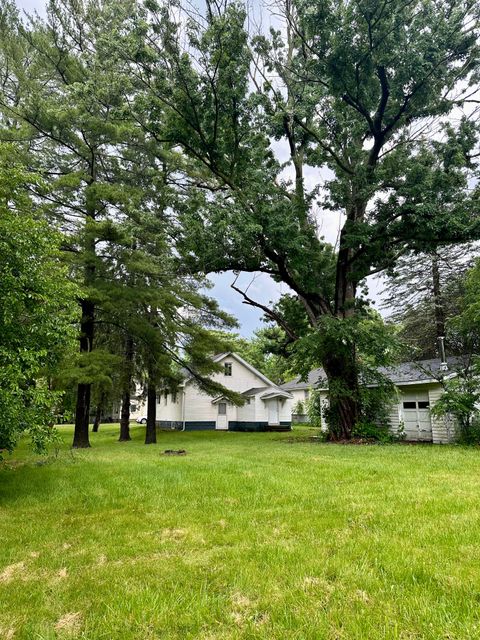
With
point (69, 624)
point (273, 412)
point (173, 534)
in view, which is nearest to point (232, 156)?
point (173, 534)

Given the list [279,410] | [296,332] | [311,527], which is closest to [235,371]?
[279,410]

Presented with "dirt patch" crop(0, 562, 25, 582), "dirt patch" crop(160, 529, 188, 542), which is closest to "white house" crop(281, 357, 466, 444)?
"dirt patch" crop(160, 529, 188, 542)

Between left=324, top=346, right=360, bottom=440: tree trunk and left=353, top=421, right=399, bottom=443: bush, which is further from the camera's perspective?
left=324, top=346, right=360, bottom=440: tree trunk

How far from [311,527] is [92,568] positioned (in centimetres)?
210

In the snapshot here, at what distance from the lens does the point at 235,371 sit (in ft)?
94.9

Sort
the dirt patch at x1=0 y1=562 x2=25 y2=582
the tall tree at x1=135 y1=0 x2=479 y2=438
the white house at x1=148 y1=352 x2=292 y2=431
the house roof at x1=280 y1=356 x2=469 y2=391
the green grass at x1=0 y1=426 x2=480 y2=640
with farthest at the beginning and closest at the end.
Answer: the white house at x1=148 y1=352 x2=292 y2=431
the house roof at x1=280 y1=356 x2=469 y2=391
the tall tree at x1=135 y1=0 x2=479 y2=438
the dirt patch at x1=0 y1=562 x2=25 y2=582
the green grass at x1=0 y1=426 x2=480 y2=640

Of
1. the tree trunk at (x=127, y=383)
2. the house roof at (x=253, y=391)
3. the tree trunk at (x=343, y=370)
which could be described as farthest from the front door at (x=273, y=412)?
the tree trunk at (x=343, y=370)

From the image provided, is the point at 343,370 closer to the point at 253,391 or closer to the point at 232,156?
the point at 232,156

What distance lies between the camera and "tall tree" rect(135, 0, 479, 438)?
11148mm

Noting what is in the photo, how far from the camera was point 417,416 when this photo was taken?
15.1 m

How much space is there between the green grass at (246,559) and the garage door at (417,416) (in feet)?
29.3

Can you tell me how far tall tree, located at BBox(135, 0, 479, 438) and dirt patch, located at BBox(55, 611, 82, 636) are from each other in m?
10.3

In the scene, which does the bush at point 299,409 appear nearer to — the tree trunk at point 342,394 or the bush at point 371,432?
the tree trunk at point 342,394

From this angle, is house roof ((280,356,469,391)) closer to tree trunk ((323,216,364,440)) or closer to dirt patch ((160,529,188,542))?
tree trunk ((323,216,364,440))
